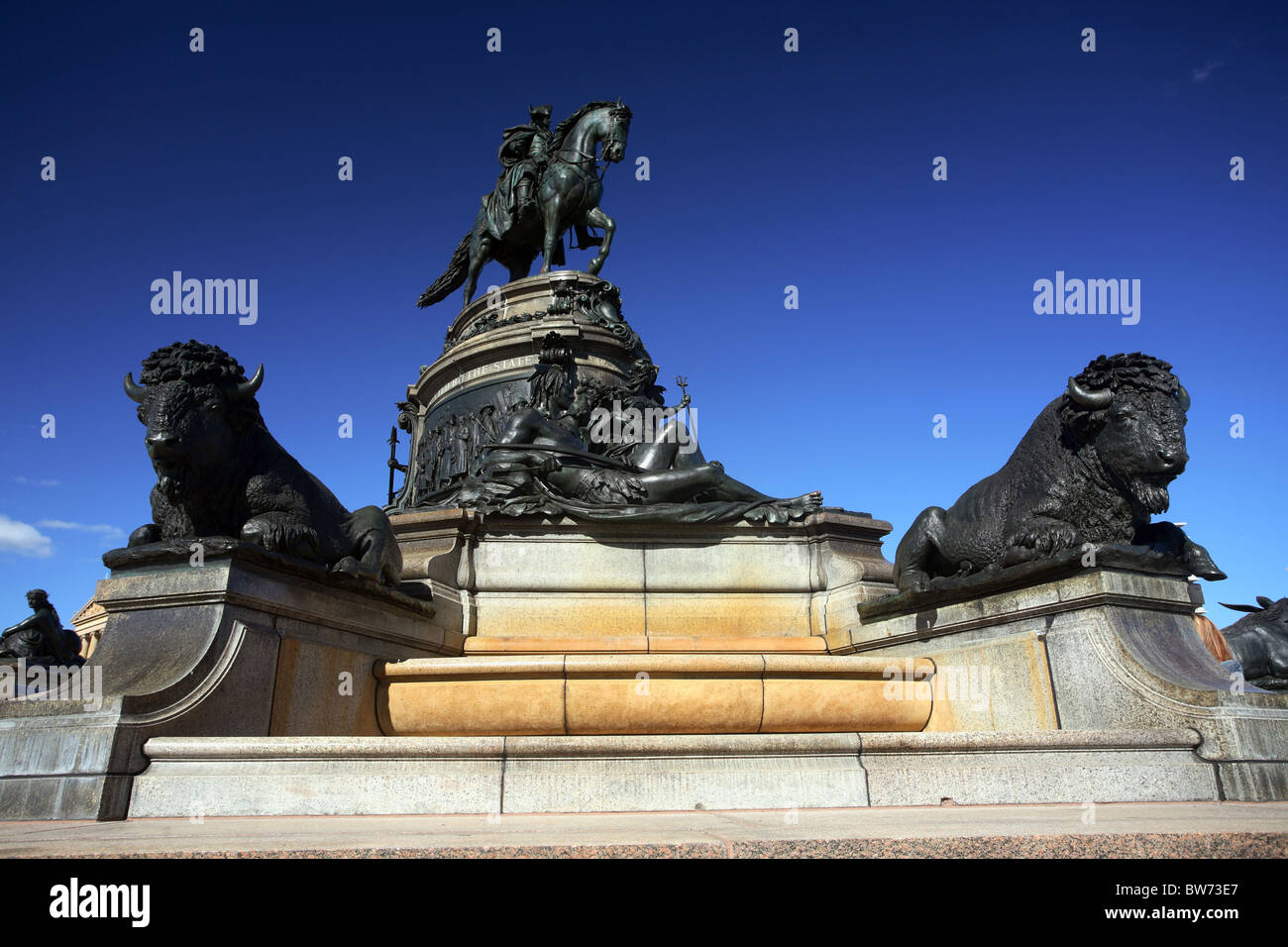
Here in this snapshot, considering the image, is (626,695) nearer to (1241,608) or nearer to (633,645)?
(633,645)

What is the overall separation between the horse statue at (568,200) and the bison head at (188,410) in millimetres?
12254

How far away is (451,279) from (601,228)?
5.25 metres

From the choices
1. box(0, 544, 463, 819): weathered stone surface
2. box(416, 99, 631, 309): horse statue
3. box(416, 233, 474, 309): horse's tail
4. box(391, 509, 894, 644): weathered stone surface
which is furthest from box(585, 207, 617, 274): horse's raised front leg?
box(0, 544, 463, 819): weathered stone surface

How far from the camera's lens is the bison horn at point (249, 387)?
675cm

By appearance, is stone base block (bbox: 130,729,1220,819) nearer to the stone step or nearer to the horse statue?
the stone step

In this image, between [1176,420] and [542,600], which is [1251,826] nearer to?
[1176,420]

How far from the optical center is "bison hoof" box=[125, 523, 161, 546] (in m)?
6.47

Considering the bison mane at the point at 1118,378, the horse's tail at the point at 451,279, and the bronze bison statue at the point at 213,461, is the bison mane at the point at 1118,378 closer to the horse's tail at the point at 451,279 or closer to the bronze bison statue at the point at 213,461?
the bronze bison statue at the point at 213,461

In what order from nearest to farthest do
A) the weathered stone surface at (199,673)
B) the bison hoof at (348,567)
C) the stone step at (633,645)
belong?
the weathered stone surface at (199,673), the bison hoof at (348,567), the stone step at (633,645)

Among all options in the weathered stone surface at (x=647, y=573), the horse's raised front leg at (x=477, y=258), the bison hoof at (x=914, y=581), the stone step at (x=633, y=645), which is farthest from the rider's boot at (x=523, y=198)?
the bison hoof at (x=914, y=581)

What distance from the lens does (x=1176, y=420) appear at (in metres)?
6.91

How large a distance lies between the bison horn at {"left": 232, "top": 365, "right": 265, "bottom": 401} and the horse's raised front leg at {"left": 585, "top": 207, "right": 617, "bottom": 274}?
11.8m
